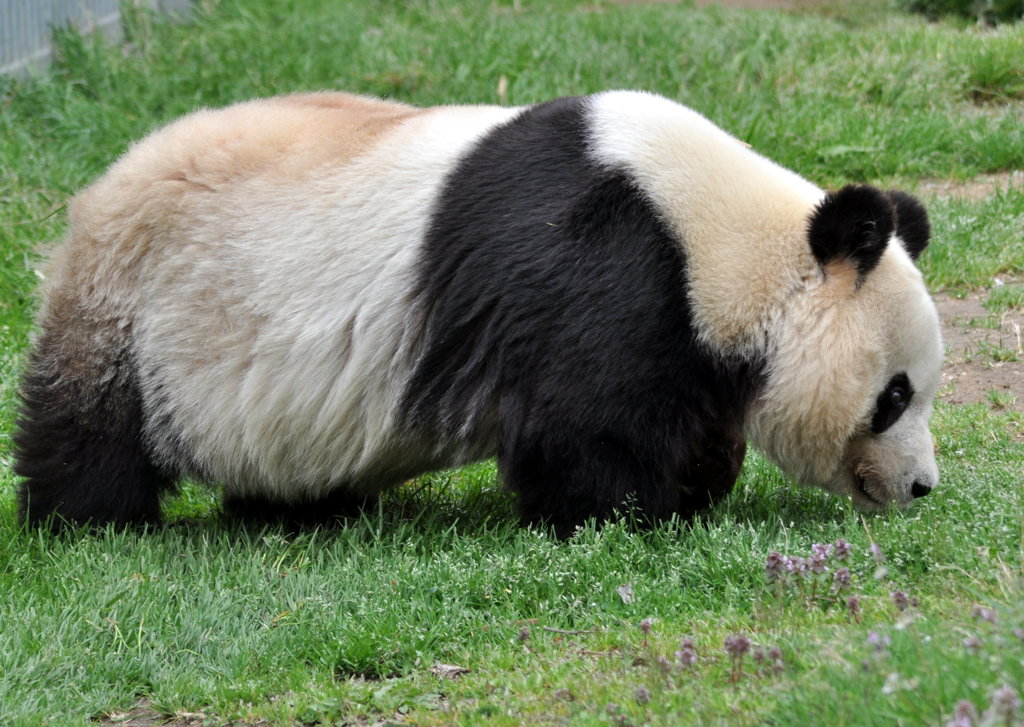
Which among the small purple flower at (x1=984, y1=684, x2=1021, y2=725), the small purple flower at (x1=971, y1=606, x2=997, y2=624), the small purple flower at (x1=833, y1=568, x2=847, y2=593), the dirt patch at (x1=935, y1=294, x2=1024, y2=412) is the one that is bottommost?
the dirt patch at (x1=935, y1=294, x2=1024, y2=412)

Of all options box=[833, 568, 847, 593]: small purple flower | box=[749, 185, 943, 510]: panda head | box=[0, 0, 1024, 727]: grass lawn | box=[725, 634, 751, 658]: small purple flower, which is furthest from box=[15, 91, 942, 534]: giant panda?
box=[725, 634, 751, 658]: small purple flower

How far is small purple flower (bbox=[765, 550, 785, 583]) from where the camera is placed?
3736mm

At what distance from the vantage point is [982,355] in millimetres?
6742

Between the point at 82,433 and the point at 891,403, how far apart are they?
310 cm

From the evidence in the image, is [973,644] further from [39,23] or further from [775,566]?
[39,23]

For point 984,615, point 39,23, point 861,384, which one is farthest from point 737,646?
point 39,23

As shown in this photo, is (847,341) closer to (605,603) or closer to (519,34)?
(605,603)

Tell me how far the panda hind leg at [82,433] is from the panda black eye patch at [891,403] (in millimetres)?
2836

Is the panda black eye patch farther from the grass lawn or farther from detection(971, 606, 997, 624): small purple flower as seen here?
detection(971, 606, 997, 624): small purple flower

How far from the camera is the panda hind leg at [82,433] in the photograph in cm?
510

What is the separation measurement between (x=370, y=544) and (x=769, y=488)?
168cm

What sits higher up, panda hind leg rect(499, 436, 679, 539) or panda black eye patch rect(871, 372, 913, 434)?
panda black eye patch rect(871, 372, 913, 434)

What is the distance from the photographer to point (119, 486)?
516 centimetres

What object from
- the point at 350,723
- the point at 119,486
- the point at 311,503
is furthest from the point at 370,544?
the point at 350,723
